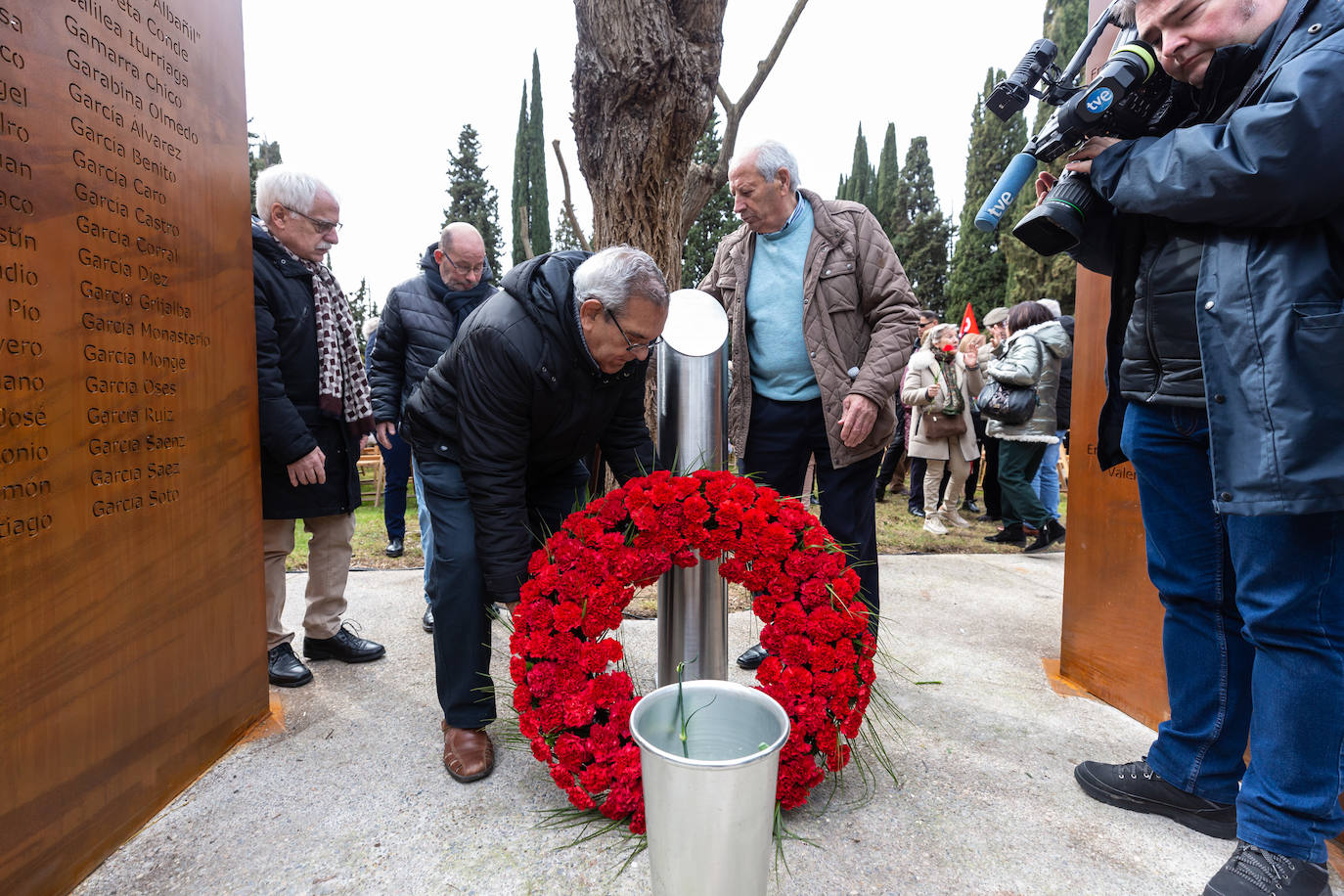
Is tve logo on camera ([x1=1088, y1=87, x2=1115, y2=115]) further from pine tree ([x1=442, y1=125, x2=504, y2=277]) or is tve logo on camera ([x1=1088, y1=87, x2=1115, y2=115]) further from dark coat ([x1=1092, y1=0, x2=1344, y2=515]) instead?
pine tree ([x1=442, y1=125, x2=504, y2=277])

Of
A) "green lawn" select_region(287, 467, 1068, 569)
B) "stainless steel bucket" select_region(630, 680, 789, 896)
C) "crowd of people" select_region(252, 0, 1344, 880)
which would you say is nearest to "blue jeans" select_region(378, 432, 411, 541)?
"green lawn" select_region(287, 467, 1068, 569)

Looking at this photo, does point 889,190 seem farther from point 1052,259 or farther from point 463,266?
point 463,266

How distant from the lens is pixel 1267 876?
138 cm

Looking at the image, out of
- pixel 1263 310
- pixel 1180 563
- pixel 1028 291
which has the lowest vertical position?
pixel 1180 563

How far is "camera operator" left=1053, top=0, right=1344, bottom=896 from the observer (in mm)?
1255

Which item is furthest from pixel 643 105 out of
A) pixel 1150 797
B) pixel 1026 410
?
pixel 1150 797

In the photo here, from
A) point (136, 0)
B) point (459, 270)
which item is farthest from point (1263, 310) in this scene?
point (459, 270)

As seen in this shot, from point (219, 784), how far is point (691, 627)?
141 centimetres

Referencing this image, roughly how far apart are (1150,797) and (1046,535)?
369 centimetres

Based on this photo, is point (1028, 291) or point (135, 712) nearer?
point (135, 712)

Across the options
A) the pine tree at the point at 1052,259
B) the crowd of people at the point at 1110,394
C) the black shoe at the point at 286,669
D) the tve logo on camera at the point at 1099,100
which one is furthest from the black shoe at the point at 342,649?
the pine tree at the point at 1052,259

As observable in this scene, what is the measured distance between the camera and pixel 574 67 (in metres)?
3.76

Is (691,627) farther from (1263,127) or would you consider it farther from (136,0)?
(136,0)

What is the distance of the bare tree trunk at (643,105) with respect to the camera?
3551 millimetres
